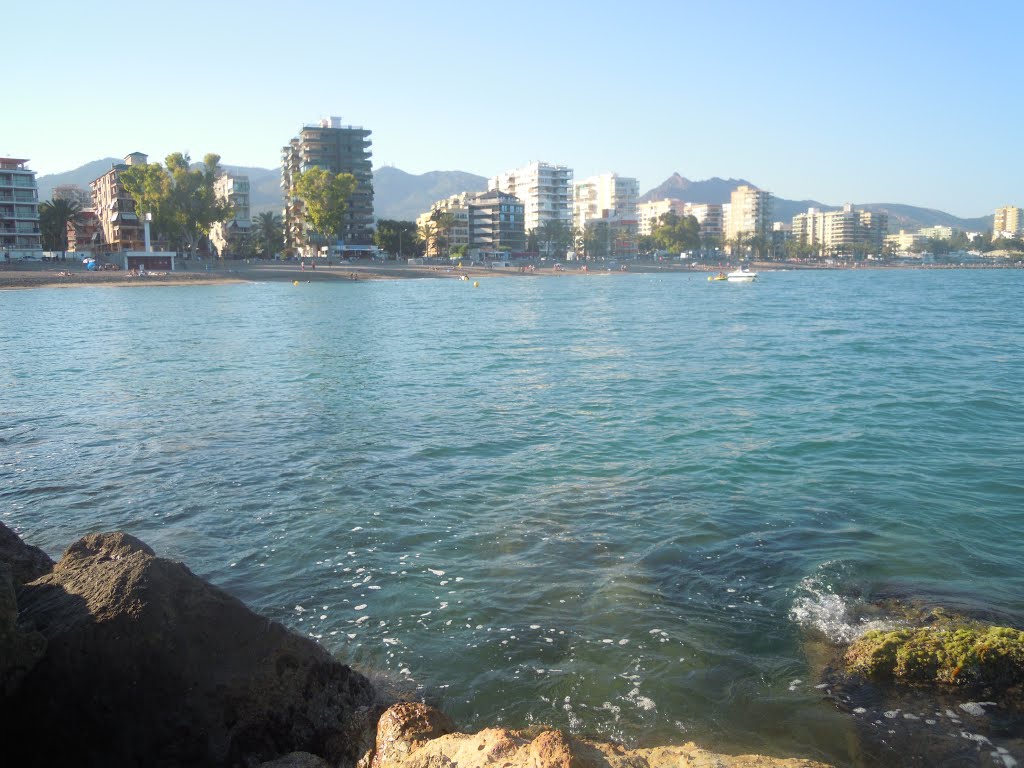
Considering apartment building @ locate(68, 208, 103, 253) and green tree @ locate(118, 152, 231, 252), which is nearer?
green tree @ locate(118, 152, 231, 252)

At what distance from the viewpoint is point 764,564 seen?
358 inches

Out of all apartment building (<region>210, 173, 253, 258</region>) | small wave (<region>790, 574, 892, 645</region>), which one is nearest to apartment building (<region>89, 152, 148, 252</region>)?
apartment building (<region>210, 173, 253, 258</region>)

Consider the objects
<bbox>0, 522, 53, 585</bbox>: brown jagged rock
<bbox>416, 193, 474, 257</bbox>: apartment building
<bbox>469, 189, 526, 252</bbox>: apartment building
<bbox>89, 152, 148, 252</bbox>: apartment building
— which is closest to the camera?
<bbox>0, 522, 53, 585</bbox>: brown jagged rock

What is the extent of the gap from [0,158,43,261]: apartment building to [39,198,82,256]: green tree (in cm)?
378

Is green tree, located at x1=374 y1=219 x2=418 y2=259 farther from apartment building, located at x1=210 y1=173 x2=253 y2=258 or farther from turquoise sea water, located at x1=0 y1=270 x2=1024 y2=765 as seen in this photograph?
turquoise sea water, located at x1=0 y1=270 x2=1024 y2=765

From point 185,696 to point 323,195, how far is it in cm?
11455

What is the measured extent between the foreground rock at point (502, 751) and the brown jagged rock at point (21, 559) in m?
3.34

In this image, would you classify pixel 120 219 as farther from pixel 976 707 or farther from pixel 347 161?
pixel 976 707

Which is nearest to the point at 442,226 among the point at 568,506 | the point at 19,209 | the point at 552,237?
the point at 552,237

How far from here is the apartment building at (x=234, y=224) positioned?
125188 millimetres

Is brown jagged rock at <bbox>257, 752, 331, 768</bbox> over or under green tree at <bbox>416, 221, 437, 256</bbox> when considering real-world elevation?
under

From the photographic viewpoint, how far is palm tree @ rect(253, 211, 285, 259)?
12672 cm

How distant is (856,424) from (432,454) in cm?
943

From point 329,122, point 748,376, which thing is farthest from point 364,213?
point 748,376
